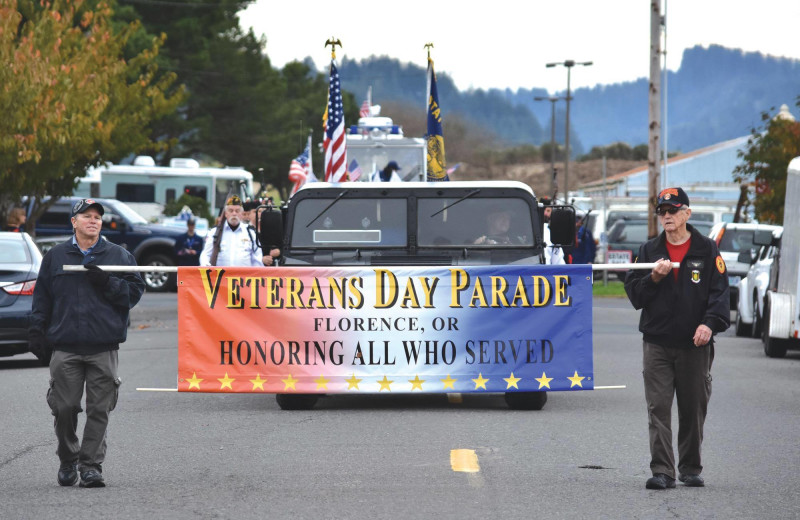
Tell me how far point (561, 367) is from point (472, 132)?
133608 mm

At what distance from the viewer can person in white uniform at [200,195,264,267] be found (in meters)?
16.5

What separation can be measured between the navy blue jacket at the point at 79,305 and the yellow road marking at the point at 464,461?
228 cm

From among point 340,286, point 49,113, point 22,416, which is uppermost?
point 49,113

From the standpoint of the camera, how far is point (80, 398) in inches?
340

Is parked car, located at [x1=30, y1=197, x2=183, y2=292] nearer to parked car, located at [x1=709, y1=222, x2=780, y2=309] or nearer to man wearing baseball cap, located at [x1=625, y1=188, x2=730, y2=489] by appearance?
parked car, located at [x1=709, y1=222, x2=780, y2=309]

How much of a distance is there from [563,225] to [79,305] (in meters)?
5.10

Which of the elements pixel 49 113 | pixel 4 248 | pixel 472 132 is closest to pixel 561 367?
pixel 4 248

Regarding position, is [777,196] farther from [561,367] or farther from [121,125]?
[561,367]

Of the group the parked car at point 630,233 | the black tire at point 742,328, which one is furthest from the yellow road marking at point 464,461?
the parked car at point 630,233

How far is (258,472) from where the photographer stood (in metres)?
9.08

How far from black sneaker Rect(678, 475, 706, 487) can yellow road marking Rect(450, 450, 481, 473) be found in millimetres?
1300

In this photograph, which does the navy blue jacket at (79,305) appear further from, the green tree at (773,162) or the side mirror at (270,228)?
the green tree at (773,162)

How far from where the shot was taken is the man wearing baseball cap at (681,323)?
8.48 metres

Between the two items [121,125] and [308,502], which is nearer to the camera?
[308,502]
